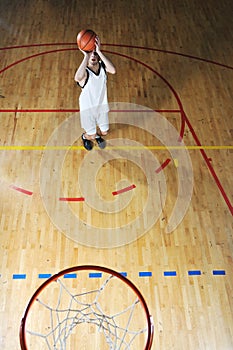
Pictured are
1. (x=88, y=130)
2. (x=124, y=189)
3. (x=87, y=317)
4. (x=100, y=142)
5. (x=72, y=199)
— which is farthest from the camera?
(x=100, y=142)

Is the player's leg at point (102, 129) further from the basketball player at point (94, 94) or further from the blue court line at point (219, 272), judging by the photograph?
the blue court line at point (219, 272)

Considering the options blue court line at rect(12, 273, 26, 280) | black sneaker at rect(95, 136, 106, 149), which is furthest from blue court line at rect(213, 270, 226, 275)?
black sneaker at rect(95, 136, 106, 149)

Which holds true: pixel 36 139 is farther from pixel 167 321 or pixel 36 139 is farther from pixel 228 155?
pixel 167 321

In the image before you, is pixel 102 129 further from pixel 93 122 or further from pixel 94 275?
pixel 94 275

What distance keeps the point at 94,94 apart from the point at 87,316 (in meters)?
2.72

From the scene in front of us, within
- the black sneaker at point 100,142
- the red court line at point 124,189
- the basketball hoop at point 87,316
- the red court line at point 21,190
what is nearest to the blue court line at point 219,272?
the basketball hoop at point 87,316

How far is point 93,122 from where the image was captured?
5.98m

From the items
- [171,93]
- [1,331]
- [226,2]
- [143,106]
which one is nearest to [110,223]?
[1,331]

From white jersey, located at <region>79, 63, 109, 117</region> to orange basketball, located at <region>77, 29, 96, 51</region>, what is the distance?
0.31m

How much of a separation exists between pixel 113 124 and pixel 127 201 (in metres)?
1.46

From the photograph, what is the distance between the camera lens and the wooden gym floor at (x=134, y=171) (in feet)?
15.6

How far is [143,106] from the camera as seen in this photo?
6852 mm

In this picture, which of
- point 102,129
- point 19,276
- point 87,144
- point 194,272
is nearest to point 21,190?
point 87,144

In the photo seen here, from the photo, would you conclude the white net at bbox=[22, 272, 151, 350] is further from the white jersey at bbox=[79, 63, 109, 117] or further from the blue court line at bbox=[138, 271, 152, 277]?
the white jersey at bbox=[79, 63, 109, 117]
